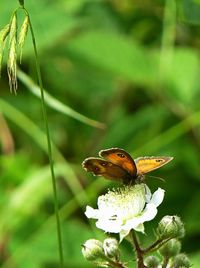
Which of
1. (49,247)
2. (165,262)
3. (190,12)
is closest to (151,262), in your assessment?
(165,262)

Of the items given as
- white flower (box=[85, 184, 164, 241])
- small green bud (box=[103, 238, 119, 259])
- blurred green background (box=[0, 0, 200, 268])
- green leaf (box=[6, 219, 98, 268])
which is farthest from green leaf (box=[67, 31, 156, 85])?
small green bud (box=[103, 238, 119, 259])

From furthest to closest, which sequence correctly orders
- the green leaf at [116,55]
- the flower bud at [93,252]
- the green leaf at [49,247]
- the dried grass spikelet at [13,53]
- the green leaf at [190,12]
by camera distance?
the green leaf at [116,55] < the green leaf at [49,247] < the green leaf at [190,12] < the flower bud at [93,252] < the dried grass spikelet at [13,53]

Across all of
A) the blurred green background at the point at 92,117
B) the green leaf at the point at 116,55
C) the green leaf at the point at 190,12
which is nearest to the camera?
the green leaf at the point at 190,12

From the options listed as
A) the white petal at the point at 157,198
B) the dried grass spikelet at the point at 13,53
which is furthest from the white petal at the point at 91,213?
the dried grass spikelet at the point at 13,53

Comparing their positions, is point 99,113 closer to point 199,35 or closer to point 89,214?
point 199,35

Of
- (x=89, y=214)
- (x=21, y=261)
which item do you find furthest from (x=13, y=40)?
(x=21, y=261)

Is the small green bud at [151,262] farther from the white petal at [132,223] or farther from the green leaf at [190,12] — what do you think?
the green leaf at [190,12]

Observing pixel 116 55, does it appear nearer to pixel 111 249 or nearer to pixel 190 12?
pixel 190 12

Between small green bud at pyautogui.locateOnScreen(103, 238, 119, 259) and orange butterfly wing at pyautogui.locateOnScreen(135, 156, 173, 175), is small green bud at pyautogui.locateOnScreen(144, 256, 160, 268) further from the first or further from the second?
orange butterfly wing at pyautogui.locateOnScreen(135, 156, 173, 175)
